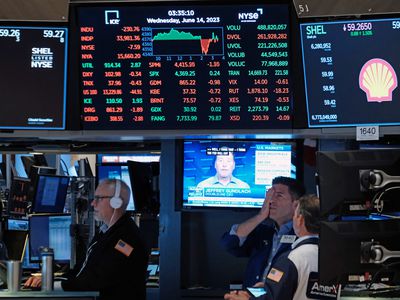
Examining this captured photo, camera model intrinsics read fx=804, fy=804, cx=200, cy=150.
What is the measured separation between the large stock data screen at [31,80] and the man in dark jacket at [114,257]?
0.60m

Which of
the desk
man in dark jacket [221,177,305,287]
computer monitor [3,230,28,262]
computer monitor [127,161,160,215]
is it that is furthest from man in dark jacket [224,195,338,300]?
computer monitor [3,230,28,262]

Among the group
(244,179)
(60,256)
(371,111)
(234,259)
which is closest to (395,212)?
(371,111)

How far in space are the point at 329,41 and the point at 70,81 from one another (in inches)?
65.4

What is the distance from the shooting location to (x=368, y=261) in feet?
11.5

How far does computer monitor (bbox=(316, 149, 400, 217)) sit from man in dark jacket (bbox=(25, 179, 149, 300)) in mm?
1835

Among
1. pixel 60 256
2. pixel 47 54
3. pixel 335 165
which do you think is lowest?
pixel 60 256

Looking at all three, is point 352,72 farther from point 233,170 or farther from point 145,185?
point 145,185

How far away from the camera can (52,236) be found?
273 inches

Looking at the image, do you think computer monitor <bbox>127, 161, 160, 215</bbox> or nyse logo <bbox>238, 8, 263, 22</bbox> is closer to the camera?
nyse logo <bbox>238, 8, 263, 22</bbox>

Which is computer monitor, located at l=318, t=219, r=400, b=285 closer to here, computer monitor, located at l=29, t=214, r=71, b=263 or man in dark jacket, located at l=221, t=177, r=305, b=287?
man in dark jacket, located at l=221, t=177, r=305, b=287

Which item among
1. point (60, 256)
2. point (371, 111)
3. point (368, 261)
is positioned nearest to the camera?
point (368, 261)

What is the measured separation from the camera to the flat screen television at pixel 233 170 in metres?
5.35

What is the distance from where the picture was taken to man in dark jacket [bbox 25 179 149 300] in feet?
16.0

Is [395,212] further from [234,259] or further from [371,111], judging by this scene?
[234,259]
